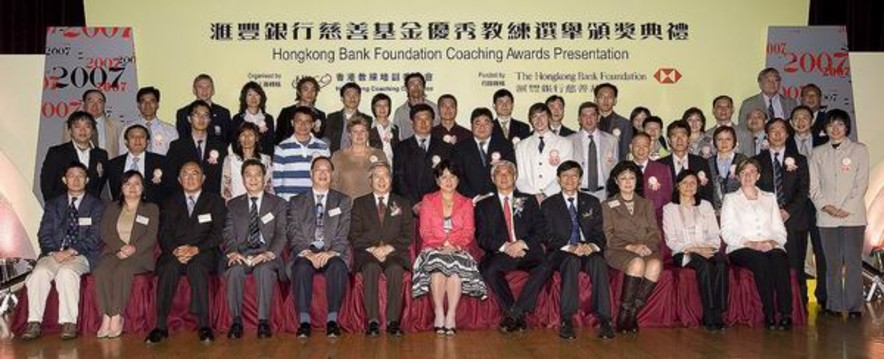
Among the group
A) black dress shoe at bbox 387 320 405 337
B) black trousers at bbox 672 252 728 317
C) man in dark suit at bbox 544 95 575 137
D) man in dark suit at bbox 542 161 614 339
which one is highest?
man in dark suit at bbox 544 95 575 137

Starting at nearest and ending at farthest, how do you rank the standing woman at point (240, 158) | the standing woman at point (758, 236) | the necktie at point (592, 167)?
the standing woman at point (758, 236), the standing woman at point (240, 158), the necktie at point (592, 167)

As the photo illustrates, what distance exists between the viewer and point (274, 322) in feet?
19.1

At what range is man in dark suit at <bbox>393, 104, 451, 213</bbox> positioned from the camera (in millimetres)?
6453

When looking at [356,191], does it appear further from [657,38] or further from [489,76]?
[657,38]

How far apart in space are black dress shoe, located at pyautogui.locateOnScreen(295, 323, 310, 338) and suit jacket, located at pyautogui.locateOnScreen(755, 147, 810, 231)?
3.27m

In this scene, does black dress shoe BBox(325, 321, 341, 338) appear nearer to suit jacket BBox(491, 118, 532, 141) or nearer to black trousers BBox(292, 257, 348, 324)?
black trousers BBox(292, 257, 348, 324)

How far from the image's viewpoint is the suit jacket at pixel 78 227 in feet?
19.4

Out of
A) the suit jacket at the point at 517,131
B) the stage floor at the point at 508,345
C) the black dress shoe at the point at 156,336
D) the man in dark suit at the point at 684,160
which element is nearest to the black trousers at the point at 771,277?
the stage floor at the point at 508,345

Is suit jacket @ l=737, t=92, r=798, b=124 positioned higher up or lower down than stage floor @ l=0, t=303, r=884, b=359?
higher up

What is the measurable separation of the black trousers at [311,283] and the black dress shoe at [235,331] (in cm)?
37

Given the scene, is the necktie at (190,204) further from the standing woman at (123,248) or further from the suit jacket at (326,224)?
the suit jacket at (326,224)

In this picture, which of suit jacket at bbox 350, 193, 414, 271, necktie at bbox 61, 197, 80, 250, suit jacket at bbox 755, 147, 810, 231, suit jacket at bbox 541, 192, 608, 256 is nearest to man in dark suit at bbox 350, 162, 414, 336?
suit jacket at bbox 350, 193, 414, 271

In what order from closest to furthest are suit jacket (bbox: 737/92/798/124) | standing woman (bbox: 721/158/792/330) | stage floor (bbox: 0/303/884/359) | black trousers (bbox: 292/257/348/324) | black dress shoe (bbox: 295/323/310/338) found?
stage floor (bbox: 0/303/884/359) < black dress shoe (bbox: 295/323/310/338) < black trousers (bbox: 292/257/348/324) < standing woman (bbox: 721/158/792/330) < suit jacket (bbox: 737/92/798/124)

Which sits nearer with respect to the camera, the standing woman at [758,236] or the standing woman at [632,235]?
the standing woman at [632,235]
